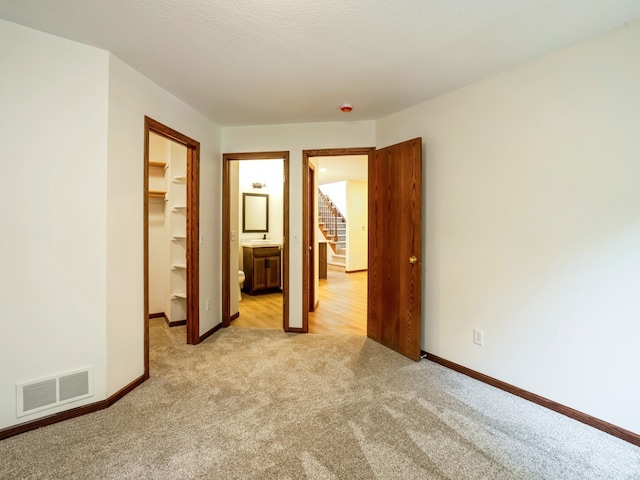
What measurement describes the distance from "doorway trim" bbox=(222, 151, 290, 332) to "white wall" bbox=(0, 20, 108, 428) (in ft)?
5.48

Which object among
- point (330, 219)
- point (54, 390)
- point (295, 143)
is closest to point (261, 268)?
point (295, 143)

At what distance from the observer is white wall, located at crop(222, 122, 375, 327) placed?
3451 mm

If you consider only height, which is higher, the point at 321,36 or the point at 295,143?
the point at 321,36

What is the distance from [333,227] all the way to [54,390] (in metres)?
8.68

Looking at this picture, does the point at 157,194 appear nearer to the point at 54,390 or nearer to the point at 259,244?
the point at 259,244

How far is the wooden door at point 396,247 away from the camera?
9.21 feet

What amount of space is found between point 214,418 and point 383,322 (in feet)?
6.04

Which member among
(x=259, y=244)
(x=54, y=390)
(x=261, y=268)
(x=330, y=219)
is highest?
(x=330, y=219)

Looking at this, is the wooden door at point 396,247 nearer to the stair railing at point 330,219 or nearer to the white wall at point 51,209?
the white wall at point 51,209

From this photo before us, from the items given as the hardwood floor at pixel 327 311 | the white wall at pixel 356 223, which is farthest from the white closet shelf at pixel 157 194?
the white wall at pixel 356 223

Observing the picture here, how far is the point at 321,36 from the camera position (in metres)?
1.88

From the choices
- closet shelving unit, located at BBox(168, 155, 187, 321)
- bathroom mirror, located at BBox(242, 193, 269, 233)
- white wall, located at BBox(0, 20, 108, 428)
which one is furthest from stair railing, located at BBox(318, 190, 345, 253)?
white wall, located at BBox(0, 20, 108, 428)

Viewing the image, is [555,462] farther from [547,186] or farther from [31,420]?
[31,420]

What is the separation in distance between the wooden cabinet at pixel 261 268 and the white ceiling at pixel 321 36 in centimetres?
315
